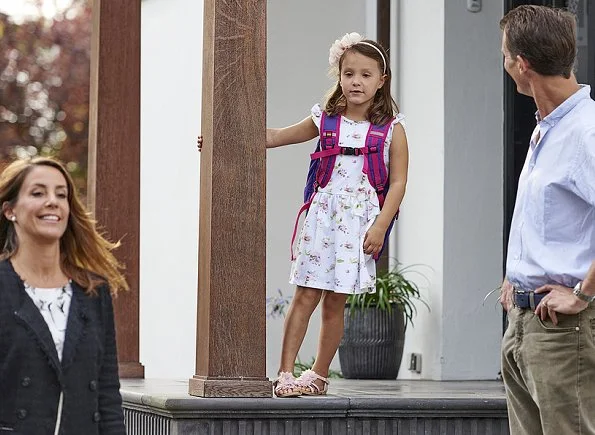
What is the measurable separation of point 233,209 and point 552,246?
5.90ft

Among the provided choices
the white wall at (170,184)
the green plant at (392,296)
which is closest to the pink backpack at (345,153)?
the green plant at (392,296)

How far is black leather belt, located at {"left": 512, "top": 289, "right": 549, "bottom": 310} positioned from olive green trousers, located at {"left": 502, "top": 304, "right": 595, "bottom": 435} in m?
0.02

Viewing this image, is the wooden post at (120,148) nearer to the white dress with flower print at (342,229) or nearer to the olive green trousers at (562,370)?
the white dress with flower print at (342,229)

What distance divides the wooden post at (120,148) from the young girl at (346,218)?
77.3 inches

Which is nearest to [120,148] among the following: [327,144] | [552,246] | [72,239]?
[327,144]

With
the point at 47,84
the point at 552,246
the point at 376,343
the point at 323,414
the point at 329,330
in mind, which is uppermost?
the point at 47,84

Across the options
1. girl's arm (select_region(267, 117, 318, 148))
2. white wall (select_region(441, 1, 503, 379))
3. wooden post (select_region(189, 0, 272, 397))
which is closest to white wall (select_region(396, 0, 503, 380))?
white wall (select_region(441, 1, 503, 379))

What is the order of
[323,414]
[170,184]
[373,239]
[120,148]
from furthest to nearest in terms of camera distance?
[170,184] < [120,148] < [373,239] < [323,414]

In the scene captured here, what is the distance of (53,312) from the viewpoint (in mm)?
3318

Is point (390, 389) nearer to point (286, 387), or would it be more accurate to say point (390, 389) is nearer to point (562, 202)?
point (286, 387)

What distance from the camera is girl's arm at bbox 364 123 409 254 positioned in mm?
5273

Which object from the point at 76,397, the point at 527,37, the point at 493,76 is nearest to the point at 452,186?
the point at 493,76

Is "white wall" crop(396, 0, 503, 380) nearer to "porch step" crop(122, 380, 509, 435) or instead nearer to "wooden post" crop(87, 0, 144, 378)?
"wooden post" crop(87, 0, 144, 378)

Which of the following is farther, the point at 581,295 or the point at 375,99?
the point at 375,99
